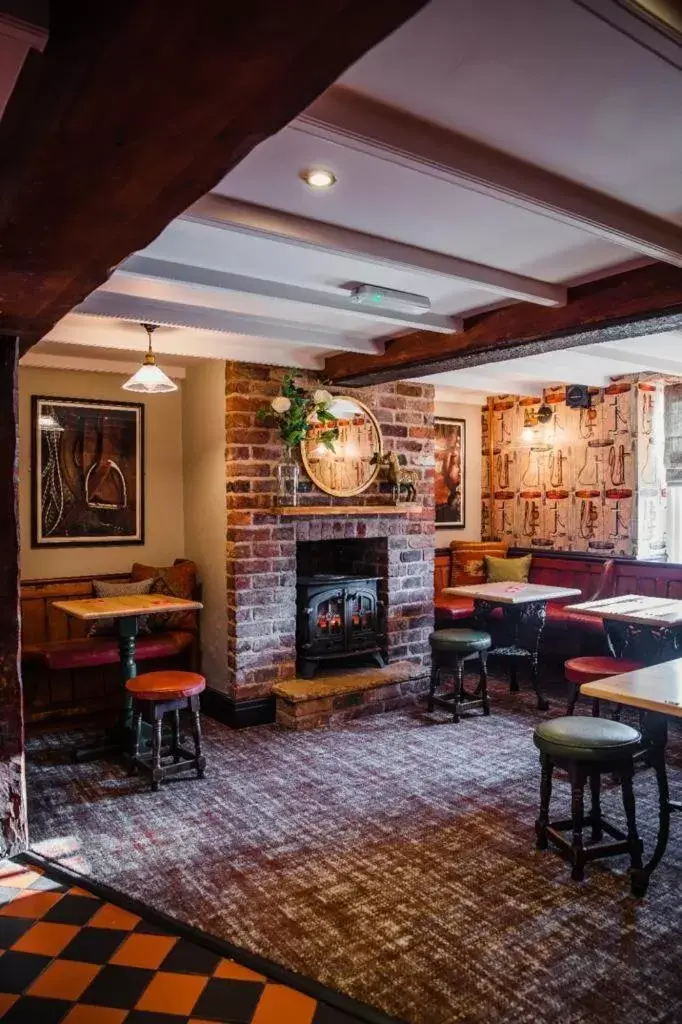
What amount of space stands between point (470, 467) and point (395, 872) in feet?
17.5

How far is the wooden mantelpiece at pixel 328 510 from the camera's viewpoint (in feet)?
16.7

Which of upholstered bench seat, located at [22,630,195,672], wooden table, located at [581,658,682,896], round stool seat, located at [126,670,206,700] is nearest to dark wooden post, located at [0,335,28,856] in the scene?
round stool seat, located at [126,670,206,700]

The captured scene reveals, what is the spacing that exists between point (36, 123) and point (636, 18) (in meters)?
1.26

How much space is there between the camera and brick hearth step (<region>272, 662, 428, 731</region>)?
16.2 feet

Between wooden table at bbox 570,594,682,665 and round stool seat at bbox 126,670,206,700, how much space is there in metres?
2.39

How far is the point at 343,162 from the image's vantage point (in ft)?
7.37

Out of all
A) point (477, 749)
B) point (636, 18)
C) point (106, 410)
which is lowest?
point (477, 749)

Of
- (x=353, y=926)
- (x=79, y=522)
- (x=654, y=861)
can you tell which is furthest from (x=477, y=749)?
(x=79, y=522)

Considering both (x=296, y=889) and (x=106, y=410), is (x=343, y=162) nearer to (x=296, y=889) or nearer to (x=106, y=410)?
(x=296, y=889)

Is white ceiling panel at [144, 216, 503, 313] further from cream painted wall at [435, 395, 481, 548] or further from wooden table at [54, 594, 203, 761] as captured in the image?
cream painted wall at [435, 395, 481, 548]

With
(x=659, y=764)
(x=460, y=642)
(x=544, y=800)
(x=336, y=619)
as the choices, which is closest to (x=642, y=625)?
(x=460, y=642)

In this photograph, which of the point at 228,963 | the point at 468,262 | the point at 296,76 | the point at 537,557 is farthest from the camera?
the point at 537,557

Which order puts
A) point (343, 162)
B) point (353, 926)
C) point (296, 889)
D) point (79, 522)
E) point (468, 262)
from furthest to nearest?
point (79, 522)
point (468, 262)
point (296, 889)
point (353, 926)
point (343, 162)

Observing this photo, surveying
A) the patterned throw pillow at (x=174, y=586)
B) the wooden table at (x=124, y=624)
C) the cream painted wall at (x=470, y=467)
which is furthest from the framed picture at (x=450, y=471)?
the wooden table at (x=124, y=624)
